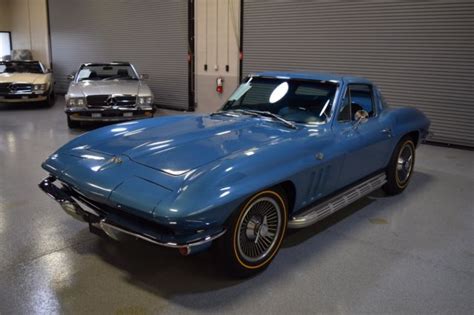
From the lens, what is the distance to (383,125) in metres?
4.29

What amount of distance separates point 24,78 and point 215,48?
4.99 metres

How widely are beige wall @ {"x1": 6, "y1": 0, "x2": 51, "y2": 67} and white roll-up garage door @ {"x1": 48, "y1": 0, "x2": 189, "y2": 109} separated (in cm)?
85

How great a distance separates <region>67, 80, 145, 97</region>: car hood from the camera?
318 inches

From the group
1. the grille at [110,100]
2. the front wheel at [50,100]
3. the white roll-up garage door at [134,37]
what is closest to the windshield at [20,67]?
the front wheel at [50,100]

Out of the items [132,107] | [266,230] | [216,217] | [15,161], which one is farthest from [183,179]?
[132,107]

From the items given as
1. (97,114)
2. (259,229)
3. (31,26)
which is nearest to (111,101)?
(97,114)

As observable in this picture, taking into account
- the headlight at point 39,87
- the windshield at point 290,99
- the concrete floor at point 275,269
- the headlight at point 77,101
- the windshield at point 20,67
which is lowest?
the concrete floor at point 275,269

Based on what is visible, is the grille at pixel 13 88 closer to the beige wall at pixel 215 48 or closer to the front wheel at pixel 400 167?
the beige wall at pixel 215 48

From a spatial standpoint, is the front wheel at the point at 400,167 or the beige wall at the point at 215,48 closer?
the front wheel at the point at 400,167

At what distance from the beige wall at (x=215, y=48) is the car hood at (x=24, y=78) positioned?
4070 millimetres

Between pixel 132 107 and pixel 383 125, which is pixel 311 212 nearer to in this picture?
pixel 383 125

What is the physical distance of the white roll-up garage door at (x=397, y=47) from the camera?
721 cm

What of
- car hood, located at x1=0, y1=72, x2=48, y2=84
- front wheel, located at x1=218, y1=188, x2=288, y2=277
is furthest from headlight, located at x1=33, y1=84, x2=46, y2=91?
front wheel, located at x1=218, y1=188, x2=288, y2=277

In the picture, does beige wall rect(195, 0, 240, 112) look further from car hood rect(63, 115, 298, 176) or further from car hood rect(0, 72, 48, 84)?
car hood rect(63, 115, 298, 176)
